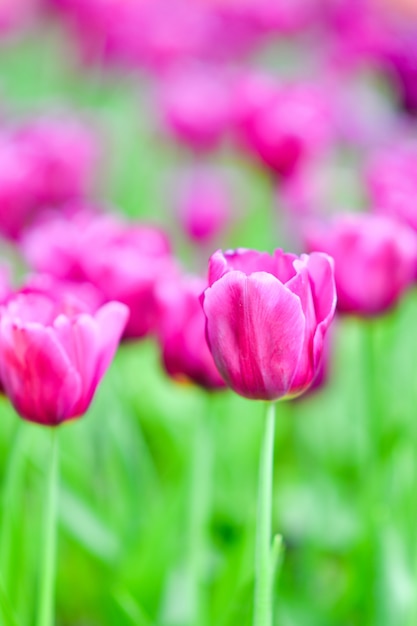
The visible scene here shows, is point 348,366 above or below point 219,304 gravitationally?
below

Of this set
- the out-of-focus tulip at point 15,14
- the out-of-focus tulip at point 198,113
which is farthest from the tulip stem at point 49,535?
the out-of-focus tulip at point 15,14

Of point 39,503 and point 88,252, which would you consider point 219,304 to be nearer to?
point 88,252

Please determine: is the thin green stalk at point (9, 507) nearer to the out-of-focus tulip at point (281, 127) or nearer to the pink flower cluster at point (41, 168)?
the pink flower cluster at point (41, 168)

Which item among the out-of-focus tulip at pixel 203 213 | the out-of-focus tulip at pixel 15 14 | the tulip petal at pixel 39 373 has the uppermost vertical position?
the tulip petal at pixel 39 373

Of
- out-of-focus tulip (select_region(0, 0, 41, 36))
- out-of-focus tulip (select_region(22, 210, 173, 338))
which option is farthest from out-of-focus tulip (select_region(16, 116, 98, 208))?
out-of-focus tulip (select_region(0, 0, 41, 36))

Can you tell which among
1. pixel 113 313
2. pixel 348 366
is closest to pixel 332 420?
pixel 348 366

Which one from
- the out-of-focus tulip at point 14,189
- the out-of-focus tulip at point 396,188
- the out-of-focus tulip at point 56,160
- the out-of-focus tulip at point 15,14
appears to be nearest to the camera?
the out-of-focus tulip at point 396,188

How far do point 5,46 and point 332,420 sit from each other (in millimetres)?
2298

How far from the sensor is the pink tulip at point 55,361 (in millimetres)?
586

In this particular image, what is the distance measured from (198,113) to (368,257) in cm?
95

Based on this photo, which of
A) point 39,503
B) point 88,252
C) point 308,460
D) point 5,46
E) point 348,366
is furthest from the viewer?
point 5,46

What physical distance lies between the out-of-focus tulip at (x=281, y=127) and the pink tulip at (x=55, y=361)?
0.82 m

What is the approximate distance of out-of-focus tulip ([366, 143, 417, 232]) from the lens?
2.83 feet

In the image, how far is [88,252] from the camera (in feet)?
2.69
